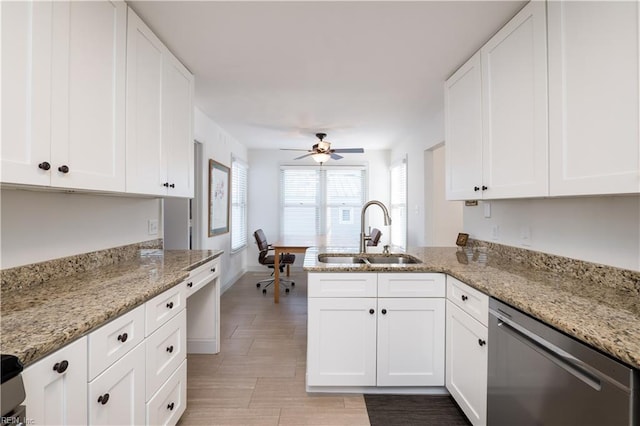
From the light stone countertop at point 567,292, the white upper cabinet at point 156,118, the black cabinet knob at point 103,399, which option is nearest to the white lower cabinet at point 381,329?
the light stone countertop at point 567,292

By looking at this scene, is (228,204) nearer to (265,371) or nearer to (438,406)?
(265,371)

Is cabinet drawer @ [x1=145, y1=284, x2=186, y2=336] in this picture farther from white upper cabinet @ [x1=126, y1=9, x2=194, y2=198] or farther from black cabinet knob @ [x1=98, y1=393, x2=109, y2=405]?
white upper cabinet @ [x1=126, y1=9, x2=194, y2=198]

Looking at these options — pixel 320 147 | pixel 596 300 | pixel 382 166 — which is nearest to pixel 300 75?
pixel 320 147

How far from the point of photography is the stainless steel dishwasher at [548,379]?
2.76 feet

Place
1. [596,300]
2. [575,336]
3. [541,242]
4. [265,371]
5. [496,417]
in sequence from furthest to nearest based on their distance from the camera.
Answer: [265,371]
[541,242]
[496,417]
[596,300]
[575,336]

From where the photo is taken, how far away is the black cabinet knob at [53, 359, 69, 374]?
86 centimetres

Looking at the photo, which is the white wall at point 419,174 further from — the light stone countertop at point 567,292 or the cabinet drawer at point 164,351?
the cabinet drawer at point 164,351

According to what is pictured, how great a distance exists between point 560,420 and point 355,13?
82.4 inches

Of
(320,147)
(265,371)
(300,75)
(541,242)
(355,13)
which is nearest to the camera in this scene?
(355,13)

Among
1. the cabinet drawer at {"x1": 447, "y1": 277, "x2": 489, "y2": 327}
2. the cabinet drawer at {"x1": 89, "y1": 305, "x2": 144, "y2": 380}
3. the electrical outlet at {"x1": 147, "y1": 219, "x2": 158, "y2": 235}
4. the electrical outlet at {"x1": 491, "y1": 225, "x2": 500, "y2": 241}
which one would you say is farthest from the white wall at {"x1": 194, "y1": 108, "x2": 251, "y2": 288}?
the electrical outlet at {"x1": 491, "y1": 225, "x2": 500, "y2": 241}

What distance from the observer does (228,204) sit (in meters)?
4.68

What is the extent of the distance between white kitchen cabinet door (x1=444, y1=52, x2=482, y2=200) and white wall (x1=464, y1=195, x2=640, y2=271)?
0.37 meters

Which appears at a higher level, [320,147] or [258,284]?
[320,147]

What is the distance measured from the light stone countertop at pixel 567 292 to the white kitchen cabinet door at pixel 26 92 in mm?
1405
